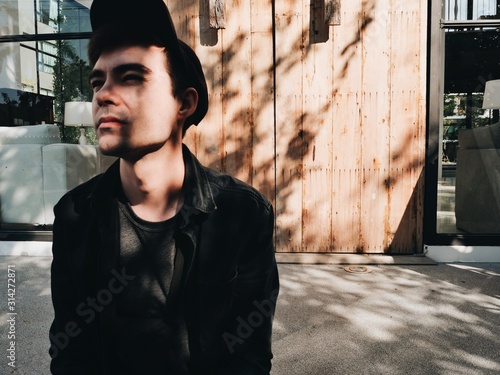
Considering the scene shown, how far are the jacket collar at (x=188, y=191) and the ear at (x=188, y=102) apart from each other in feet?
0.60

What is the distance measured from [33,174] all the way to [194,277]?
5428 millimetres

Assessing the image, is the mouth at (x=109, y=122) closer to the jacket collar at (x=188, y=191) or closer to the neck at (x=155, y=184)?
the neck at (x=155, y=184)

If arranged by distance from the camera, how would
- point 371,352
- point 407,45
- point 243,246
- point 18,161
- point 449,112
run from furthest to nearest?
point 18,161
point 449,112
point 407,45
point 371,352
point 243,246

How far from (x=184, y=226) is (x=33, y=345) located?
2301 millimetres

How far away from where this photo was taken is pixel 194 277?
4.96ft

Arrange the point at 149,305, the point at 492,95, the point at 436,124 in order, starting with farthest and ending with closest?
1. the point at 492,95
2. the point at 436,124
3. the point at 149,305

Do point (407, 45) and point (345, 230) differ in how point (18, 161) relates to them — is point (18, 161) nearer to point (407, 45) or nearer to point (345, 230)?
point (345, 230)

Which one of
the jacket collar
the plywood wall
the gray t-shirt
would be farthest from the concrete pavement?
the jacket collar

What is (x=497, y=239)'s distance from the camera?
514 centimetres

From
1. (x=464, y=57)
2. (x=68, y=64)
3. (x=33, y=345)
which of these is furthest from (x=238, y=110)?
(x=33, y=345)

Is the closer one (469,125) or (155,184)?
(155,184)

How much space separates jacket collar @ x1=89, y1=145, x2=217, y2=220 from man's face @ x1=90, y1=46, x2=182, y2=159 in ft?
0.69

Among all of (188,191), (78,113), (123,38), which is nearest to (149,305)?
(188,191)

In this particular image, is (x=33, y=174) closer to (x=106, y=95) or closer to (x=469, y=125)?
(x=106, y=95)
